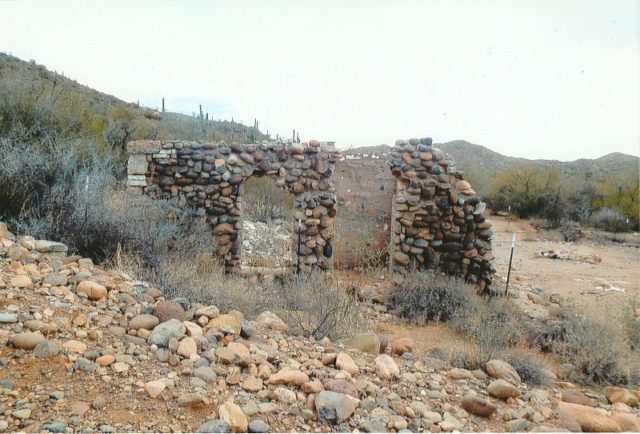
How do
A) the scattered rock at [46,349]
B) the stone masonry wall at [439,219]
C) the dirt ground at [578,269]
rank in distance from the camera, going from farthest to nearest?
the dirt ground at [578,269], the stone masonry wall at [439,219], the scattered rock at [46,349]

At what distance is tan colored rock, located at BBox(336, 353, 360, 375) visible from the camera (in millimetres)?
2961

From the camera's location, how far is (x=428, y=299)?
20.0ft

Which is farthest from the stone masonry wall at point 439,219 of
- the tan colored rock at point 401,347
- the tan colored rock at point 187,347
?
the tan colored rock at point 187,347

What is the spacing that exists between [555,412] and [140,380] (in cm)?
266

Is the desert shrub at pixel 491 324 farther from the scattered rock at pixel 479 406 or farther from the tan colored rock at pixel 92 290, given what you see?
the tan colored rock at pixel 92 290

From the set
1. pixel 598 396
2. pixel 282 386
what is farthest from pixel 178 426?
pixel 598 396

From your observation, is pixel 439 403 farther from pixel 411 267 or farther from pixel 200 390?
pixel 411 267

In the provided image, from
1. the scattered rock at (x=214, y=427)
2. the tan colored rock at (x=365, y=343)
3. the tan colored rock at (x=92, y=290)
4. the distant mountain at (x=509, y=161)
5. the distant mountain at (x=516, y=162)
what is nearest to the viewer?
the scattered rock at (x=214, y=427)

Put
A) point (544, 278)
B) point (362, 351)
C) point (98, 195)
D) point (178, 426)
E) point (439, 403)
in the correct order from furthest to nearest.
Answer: point (544, 278), point (98, 195), point (362, 351), point (439, 403), point (178, 426)

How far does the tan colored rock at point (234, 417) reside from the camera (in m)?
2.18

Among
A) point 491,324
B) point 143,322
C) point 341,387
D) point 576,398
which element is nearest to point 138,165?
point 143,322

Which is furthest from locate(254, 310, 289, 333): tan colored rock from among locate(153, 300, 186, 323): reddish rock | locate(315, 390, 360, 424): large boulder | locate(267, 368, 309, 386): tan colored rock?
locate(315, 390, 360, 424): large boulder

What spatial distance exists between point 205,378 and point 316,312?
6.40ft

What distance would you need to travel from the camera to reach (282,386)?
263 centimetres
